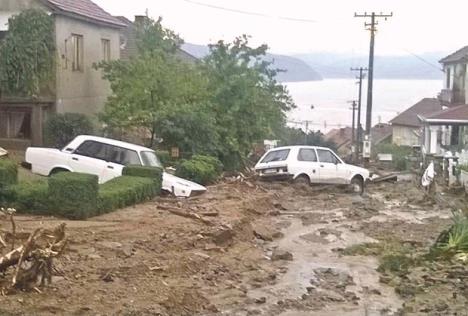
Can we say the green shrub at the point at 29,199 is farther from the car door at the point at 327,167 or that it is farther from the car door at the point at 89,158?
the car door at the point at 327,167

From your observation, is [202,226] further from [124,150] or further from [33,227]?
[124,150]

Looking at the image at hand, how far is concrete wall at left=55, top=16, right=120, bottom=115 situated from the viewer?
30.4 meters

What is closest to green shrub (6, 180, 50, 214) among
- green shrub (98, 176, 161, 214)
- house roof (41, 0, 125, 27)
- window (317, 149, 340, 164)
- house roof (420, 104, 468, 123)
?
green shrub (98, 176, 161, 214)

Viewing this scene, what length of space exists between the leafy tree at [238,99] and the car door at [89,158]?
10802mm

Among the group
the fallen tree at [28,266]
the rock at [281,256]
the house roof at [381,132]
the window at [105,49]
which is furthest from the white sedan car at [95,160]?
the house roof at [381,132]

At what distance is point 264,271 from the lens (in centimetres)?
1359

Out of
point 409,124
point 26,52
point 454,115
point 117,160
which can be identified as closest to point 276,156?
point 117,160

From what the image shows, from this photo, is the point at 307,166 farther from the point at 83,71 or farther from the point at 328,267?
the point at 328,267

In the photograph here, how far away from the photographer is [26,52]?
28.5m

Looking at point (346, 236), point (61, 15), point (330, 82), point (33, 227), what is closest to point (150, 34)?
point (61, 15)

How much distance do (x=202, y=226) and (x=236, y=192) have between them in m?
8.10

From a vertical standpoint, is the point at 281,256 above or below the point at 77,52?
below

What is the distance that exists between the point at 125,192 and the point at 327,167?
1157cm

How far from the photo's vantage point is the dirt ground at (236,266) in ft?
34.3
